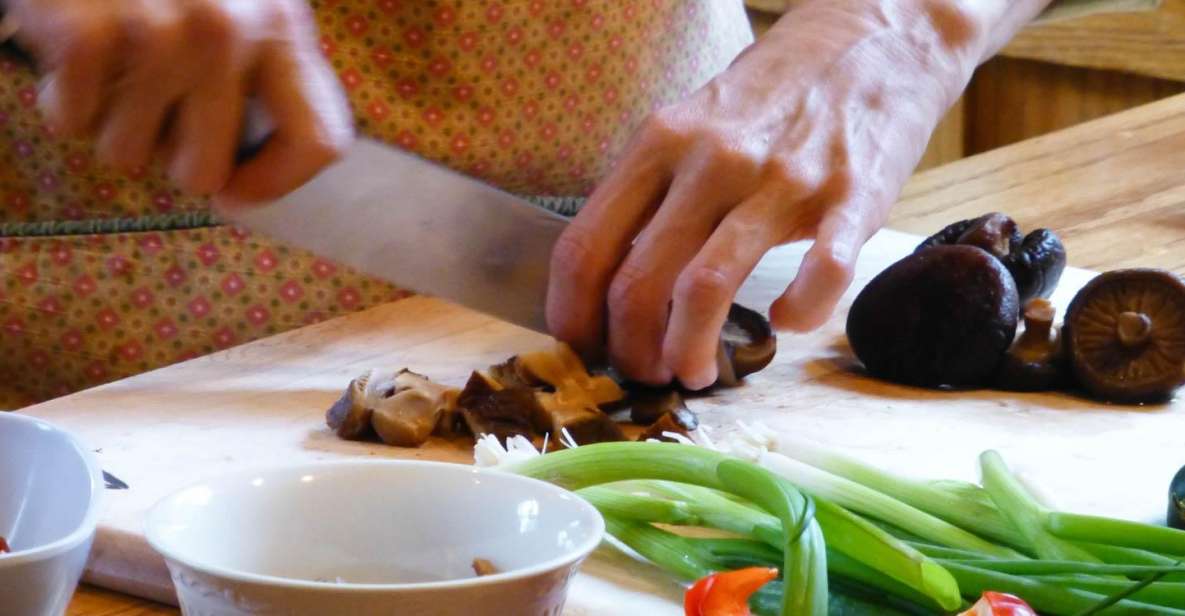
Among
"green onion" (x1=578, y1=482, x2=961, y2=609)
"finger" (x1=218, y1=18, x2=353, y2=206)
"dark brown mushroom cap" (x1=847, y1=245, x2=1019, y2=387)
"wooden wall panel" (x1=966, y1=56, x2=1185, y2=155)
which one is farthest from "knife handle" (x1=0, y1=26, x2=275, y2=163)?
"wooden wall panel" (x1=966, y1=56, x2=1185, y2=155)

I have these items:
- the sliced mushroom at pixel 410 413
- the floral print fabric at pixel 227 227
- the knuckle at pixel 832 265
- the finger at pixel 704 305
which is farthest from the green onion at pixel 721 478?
the floral print fabric at pixel 227 227

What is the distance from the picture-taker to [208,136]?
3.64 ft

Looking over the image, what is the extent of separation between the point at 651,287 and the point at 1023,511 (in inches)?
20.5

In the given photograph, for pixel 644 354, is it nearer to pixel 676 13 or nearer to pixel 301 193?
pixel 301 193

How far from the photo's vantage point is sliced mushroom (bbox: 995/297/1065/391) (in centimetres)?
142

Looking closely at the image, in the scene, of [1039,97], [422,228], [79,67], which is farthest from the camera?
[1039,97]

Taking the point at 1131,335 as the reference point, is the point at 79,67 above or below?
above

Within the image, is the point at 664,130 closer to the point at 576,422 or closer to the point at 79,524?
the point at 576,422

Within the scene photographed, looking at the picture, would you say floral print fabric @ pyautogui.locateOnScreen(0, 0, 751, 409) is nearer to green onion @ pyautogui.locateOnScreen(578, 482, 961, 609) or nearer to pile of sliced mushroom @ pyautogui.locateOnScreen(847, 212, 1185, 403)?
pile of sliced mushroom @ pyautogui.locateOnScreen(847, 212, 1185, 403)

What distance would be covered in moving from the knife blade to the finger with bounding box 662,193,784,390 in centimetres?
16

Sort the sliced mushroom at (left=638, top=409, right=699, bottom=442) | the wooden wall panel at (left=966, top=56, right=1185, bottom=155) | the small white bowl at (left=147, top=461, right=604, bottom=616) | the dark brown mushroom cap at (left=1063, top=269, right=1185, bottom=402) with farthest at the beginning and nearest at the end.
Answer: the wooden wall panel at (left=966, top=56, right=1185, bottom=155)
the dark brown mushroom cap at (left=1063, top=269, right=1185, bottom=402)
the sliced mushroom at (left=638, top=409, right=699, bottom=442)
the small white bowl at (left=147, top=461, right=604, bottom=616)

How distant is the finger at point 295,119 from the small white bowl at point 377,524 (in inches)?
→ 13.0

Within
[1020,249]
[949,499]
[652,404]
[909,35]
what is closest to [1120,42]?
[909,35]

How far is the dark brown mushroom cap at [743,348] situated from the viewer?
1417mm
